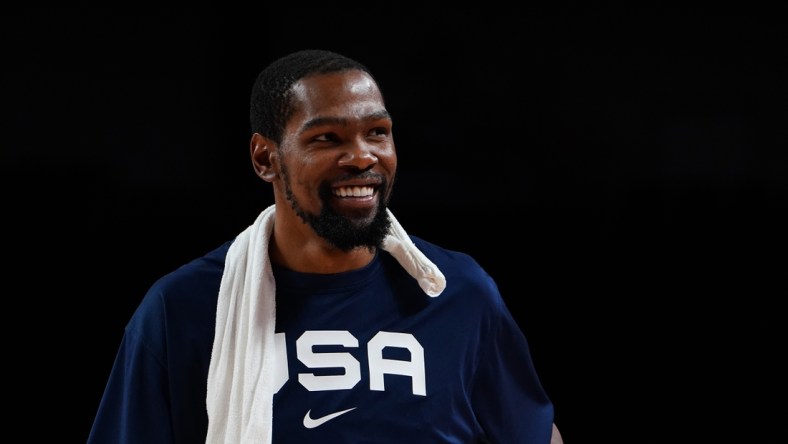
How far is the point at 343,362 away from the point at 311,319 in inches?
2.7

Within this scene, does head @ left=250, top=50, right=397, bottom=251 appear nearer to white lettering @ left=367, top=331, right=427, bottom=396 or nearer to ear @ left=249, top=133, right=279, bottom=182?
ear @ left=249, top=133, right=279, bottom=182

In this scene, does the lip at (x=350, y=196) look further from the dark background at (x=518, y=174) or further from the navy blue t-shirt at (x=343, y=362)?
the dark background at (x=518, y=174)

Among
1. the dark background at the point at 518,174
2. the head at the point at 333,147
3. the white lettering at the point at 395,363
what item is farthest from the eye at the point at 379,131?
the dark background at the point at 518,174

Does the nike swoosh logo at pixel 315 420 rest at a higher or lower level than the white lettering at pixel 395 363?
lower

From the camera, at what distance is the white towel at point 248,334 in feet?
3.94

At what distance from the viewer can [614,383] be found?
6.34 feet

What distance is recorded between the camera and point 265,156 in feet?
4.26

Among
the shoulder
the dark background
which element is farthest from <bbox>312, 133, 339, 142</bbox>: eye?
the dark background

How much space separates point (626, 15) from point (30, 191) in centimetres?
119

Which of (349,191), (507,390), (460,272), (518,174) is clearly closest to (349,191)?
(349,191)

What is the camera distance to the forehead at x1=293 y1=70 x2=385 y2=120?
1223mm

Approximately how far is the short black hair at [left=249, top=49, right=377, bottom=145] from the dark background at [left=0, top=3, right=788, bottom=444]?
59 cm

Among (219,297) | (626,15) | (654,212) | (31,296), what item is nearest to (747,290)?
(654,212)

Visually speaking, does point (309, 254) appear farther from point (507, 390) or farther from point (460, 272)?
point (507, 390)
